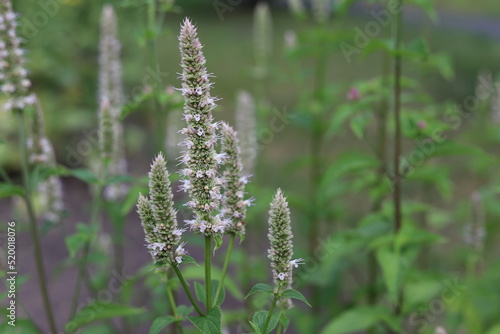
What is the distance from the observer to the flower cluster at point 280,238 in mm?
1617

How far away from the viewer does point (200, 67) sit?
63.4 inches

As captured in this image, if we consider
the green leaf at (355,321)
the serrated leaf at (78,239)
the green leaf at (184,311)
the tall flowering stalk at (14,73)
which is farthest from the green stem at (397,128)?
the tall flowering stalk at (14,73)

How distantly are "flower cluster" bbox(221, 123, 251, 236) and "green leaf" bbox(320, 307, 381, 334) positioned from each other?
1254 mm

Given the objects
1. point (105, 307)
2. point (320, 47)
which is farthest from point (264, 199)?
point (105, 307)

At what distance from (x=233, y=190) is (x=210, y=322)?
0.43 m

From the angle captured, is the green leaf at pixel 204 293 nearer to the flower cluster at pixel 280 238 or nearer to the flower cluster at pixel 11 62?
the flower cluster at pixel 280 238

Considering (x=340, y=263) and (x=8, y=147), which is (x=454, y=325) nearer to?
(x=340, y=263)

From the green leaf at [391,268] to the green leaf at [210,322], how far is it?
Answer: 1131mm

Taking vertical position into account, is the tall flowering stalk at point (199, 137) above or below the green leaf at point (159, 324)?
above

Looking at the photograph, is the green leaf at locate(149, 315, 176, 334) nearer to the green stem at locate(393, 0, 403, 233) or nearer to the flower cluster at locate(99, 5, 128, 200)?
the flower cluster at locate(99, 5, 128, 200)

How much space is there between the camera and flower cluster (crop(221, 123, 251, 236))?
178 centimetres

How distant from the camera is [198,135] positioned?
5.37ft

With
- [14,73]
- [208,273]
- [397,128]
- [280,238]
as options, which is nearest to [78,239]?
[14,73]

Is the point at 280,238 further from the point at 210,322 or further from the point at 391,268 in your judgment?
the point at 391,268
